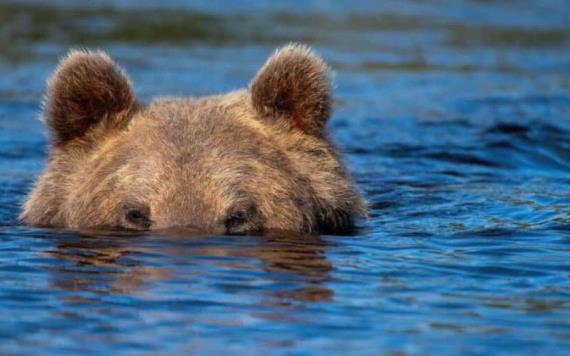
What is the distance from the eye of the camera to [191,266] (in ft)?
25.5

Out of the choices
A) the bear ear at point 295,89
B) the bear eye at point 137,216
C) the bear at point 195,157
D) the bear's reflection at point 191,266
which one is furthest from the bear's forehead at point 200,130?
the bear's reflection at point 191,266

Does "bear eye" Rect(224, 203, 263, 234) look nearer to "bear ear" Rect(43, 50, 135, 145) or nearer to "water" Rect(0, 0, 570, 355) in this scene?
"water" Rect(0, 0, 570, 355)

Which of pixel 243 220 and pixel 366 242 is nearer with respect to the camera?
pixel 243 220

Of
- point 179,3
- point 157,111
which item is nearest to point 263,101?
point 157,111

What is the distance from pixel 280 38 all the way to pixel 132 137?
1475 cm

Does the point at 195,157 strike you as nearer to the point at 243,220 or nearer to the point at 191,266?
the point at 243,220

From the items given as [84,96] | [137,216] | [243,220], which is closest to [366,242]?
[243,220]

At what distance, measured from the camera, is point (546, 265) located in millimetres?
8250

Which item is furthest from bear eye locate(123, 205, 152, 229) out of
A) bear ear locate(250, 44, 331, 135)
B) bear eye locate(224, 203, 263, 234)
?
bear ear locate(250, 44, 331, 135)

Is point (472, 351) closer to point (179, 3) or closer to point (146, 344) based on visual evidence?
point (146, 344)

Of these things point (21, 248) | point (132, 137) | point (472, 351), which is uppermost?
point (132, 137)

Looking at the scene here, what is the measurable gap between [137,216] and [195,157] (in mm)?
542

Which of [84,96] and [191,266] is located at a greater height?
[84,96]

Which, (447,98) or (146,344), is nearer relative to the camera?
(146,344)
